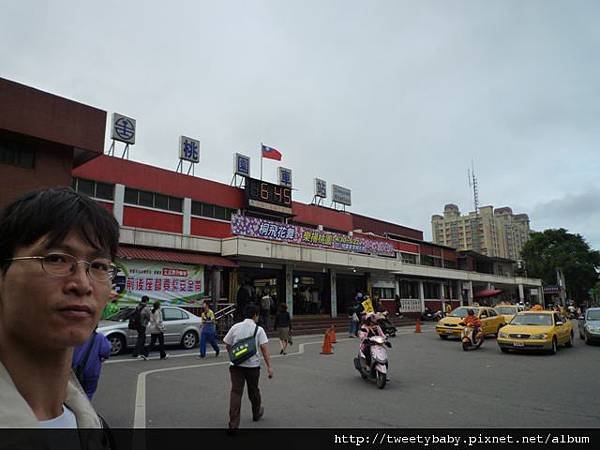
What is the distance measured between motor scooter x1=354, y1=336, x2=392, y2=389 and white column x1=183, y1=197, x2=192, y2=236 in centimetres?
1432

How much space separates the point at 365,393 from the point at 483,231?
80803mm

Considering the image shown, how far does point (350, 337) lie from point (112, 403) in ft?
46.1

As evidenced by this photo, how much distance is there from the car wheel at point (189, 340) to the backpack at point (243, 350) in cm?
929

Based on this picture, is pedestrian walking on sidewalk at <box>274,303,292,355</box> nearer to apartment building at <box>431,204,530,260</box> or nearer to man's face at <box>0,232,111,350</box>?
man's face at <box>0,232,111,350</box>

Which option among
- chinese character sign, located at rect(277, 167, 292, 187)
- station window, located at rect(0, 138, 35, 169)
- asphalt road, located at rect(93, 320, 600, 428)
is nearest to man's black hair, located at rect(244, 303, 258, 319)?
asphalt road, located at rect(93, 320, 600, 428)

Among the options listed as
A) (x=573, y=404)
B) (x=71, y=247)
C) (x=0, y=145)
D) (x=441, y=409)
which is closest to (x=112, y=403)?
(x=441, y=409)

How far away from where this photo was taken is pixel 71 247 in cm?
121

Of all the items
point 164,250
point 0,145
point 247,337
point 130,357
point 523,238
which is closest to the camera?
point 247,337

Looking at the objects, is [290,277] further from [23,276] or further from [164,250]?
[23,276]

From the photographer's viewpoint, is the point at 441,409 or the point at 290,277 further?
the point at 290,277

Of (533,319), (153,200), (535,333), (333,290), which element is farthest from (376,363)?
(333,290)

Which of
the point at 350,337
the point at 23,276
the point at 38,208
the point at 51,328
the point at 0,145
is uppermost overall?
the point at 0,145

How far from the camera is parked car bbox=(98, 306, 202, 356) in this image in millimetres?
12250

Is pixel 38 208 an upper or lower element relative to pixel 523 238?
lower
